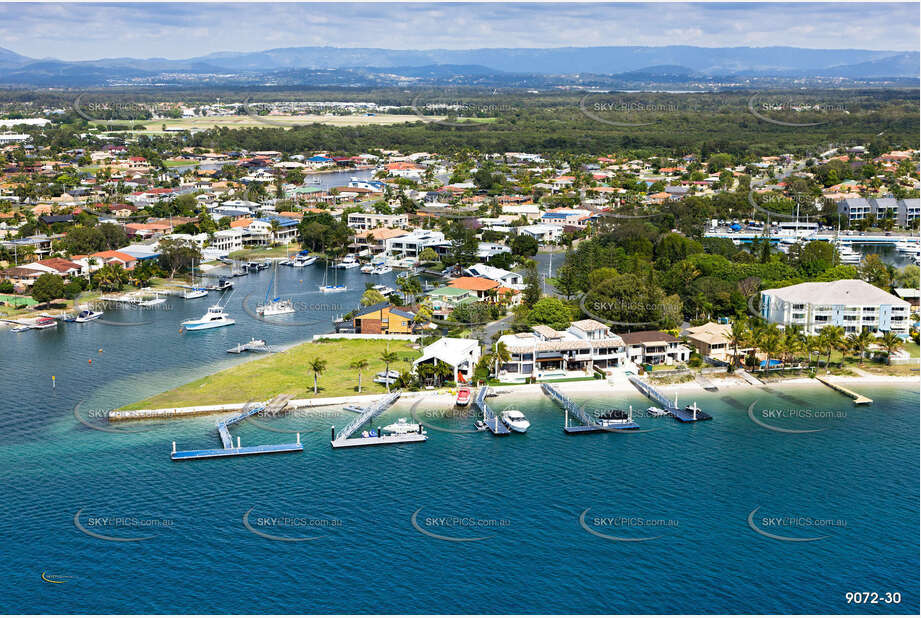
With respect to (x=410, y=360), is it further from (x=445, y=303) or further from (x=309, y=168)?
(x=309, y=168)

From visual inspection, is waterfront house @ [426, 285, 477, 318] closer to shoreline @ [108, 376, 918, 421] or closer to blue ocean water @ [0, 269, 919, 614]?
shoreline @ [108, 376, 918, 421]

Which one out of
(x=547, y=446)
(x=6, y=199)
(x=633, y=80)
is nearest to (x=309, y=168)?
(x=6, y=199)

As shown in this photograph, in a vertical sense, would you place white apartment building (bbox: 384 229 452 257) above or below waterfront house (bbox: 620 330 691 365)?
above

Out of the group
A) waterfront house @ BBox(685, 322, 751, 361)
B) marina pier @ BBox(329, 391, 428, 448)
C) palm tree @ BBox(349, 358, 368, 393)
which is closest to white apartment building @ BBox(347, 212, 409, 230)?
palm tree @ BBox(349, 358, 368, 393)

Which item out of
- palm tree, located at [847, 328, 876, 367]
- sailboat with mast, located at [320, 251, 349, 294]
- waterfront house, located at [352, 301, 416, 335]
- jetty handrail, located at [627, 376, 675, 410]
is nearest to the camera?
jetty handrail, located at [627, 376, 675, 410]

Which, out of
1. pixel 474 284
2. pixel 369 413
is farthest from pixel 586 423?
pixel 474 284

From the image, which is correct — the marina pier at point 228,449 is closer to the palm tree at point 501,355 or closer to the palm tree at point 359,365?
the palm tree at point 359,365
